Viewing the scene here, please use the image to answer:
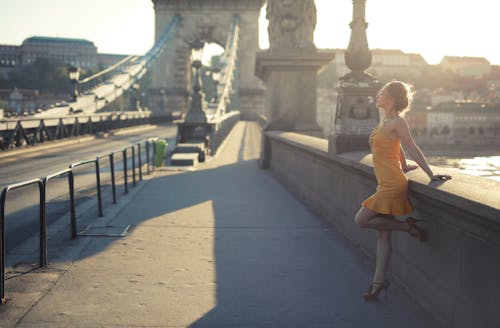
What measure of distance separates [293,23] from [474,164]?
756cm

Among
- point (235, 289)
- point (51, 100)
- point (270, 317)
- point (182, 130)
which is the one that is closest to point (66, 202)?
point (235, 289)

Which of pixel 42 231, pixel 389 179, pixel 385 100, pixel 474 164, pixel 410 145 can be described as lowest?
pixel 42 231

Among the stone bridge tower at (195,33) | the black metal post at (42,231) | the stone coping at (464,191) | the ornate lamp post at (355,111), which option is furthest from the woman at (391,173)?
the stone bridge tower at (195,33)

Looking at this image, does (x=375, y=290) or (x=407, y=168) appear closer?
(x=375, y=290)

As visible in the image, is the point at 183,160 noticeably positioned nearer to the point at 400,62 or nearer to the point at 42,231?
the point at 42,231

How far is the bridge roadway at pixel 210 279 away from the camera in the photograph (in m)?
3.93

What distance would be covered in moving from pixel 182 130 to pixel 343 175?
14318 mm

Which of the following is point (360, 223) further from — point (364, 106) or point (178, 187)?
point (178, 187)

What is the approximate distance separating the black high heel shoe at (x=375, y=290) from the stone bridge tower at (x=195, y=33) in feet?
208

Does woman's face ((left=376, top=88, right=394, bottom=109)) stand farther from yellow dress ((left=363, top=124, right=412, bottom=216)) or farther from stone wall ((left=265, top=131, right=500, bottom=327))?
stone wall ((left=265, top=131, right=500, bottom=327))

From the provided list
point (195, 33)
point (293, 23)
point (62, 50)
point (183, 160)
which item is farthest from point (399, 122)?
point (62, 50)

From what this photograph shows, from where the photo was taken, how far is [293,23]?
12.9 m

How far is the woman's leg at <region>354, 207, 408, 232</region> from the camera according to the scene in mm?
3961

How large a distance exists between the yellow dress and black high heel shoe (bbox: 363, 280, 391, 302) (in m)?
0.58
